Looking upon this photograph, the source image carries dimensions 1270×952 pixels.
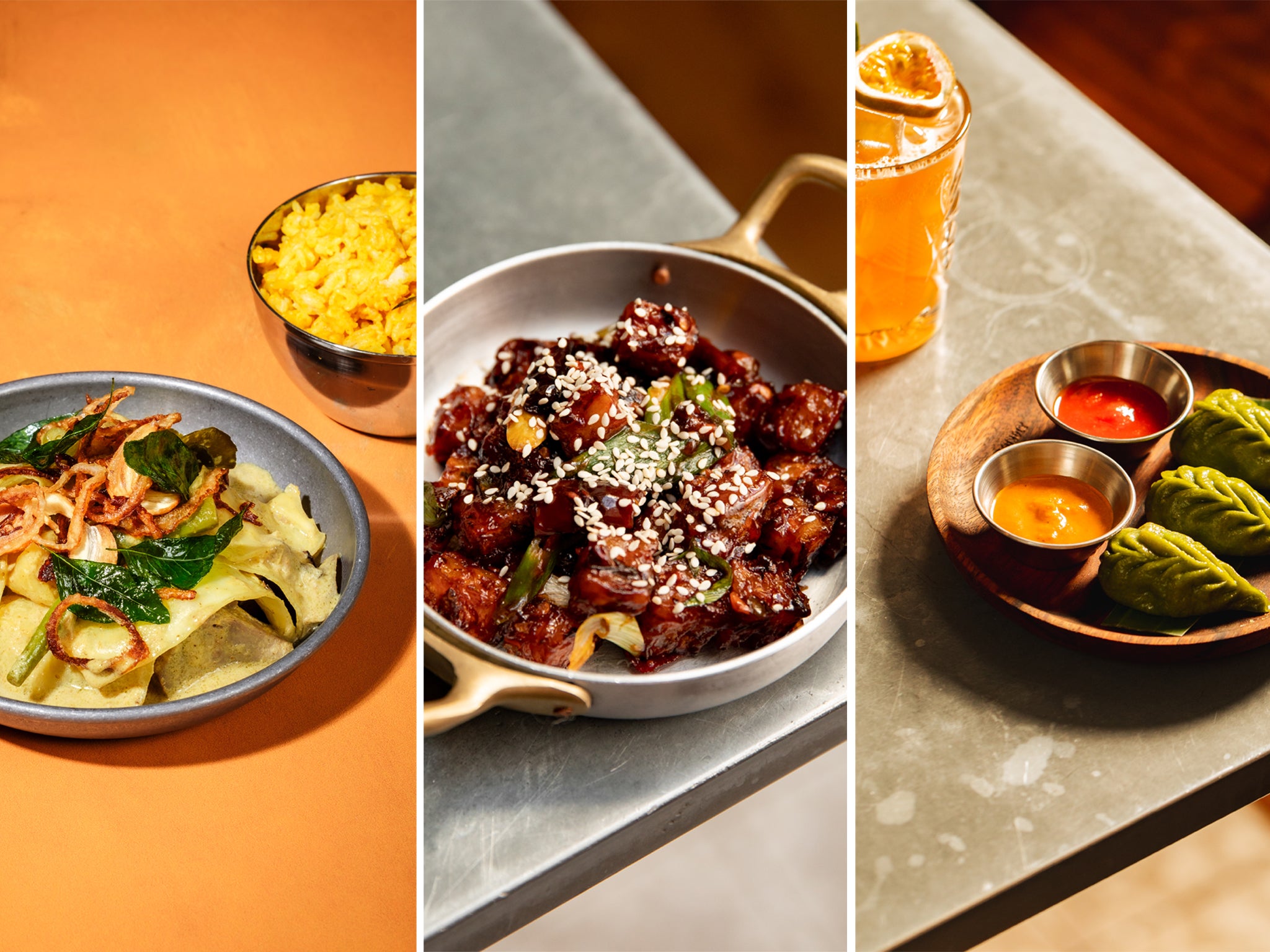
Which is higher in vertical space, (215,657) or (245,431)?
(245,431)

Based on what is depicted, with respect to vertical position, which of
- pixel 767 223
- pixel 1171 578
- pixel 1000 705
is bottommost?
pixel 1000 705

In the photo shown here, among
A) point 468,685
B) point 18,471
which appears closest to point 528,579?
point 468,685

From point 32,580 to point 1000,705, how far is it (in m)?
1.22

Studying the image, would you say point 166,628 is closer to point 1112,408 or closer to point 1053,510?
point 1053,510

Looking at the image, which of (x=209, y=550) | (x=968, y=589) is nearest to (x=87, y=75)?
(x=209, y=550)

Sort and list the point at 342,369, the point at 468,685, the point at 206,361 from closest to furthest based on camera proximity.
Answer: the point at 468,685
the point at 342,369
the point at 206,361

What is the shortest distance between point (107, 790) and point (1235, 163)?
12.1ft

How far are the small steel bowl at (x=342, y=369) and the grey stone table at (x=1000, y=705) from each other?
2.27 ft

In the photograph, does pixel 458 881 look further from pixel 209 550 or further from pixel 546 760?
pixel 209 550

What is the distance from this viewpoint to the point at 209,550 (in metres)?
1.35

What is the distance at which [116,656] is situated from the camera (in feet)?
4.26

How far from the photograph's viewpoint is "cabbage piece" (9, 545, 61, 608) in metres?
1.35

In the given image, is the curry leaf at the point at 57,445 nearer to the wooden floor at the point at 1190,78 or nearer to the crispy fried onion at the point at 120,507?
the crispy fried onion at the point at 120,507

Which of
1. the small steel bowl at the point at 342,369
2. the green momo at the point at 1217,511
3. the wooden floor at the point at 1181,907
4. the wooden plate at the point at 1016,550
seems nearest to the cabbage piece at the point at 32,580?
the small steel bowl at the point at 342,369
